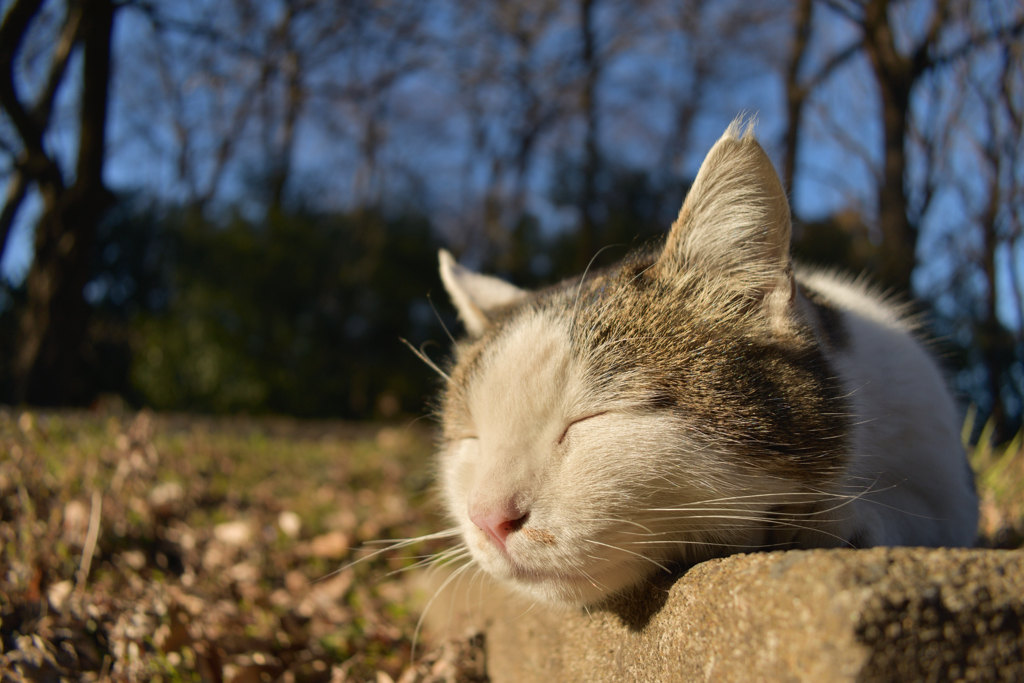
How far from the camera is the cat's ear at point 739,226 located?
1.35 metres

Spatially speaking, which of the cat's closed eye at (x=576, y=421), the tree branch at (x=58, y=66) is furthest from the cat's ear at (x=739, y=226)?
the tree branch at (x=58, y=66)

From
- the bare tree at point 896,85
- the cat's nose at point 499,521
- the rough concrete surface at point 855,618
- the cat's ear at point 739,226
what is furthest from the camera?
the bare tree at point 896,85

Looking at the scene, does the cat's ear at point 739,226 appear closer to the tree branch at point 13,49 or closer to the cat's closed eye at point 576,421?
the cat's closed eye at point 576,421

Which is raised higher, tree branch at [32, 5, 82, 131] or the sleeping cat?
tree branch at [32, 5, 82, 131]

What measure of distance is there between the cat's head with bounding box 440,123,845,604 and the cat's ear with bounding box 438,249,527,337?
57 cm

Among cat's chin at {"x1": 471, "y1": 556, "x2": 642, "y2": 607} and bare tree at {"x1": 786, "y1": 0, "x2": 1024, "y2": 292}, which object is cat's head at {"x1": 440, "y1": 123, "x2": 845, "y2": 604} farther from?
bare tree at {"x1": 786, "y1": 0, "x2": 1024, "y2": 292}

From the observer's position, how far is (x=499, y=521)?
125 centimetres

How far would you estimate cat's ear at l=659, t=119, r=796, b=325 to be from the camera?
1.35 meters

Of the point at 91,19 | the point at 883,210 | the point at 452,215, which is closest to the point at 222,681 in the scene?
the point at 883,210

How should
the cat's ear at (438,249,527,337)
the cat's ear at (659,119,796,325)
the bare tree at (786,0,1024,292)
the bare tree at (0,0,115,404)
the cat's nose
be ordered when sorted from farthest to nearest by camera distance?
1. the bare tree at (0,0,115,404)
2. the bare tree at (786,0,1024,292)
3. the cat's ear at (438,249,527,337)
4. the cat's ear at (659,119,796,325)
5. the cat's nose

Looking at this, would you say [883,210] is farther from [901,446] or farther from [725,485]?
[725,485]

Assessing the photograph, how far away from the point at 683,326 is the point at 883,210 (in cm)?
539

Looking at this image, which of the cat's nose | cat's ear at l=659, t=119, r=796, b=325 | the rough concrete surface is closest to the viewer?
the rough concrete surface

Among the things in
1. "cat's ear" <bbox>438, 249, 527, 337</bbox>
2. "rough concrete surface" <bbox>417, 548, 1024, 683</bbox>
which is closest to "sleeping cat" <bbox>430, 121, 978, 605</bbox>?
"rough concrete surface" <bbox>417, 548, 1024, 683</bbox>
